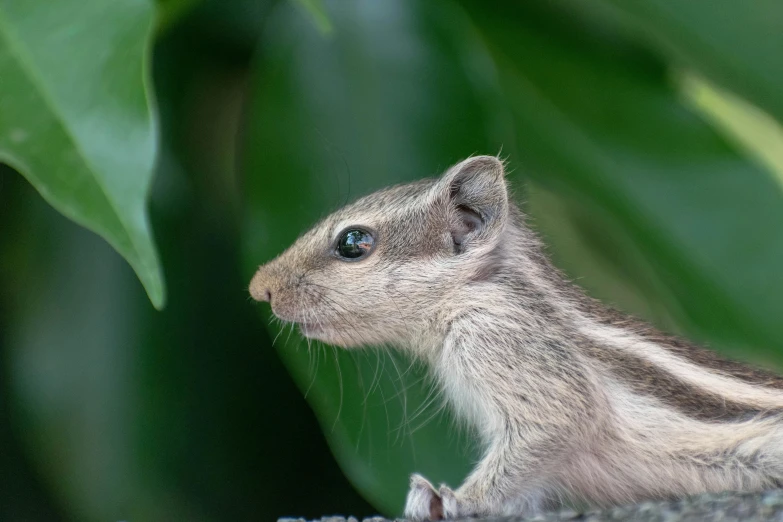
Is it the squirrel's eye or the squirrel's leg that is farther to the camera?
the squirrel's eye

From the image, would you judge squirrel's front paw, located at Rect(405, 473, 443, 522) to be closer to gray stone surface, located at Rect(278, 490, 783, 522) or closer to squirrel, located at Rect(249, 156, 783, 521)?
squirrel, located at Rect(249, 156, 783, 521)

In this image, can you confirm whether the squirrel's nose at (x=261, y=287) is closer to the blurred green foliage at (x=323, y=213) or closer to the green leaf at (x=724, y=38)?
the blurred green foliage at (x=323, y=213)

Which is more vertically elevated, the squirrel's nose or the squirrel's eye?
the squirrel's eye

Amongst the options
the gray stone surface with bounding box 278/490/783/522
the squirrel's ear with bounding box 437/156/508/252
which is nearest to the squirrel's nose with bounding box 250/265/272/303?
the squirrel's ear with bounding box 437/156/508/252

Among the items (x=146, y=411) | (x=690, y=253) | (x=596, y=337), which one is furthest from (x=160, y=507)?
(x=690, y=253)

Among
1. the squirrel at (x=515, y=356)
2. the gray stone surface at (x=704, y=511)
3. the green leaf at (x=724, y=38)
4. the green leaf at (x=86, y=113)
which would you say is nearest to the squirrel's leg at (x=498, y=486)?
the squirrel at (x=515, y=356)

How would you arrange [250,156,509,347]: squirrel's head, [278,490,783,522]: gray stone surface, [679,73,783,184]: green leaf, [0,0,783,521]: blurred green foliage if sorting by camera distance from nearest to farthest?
[278,490,783,522]: gray stone surface → [250,156,509,347]: squirrel's head → [0,0,783,521]: blurred green foliage → [679,73,783,184]: green leaf
